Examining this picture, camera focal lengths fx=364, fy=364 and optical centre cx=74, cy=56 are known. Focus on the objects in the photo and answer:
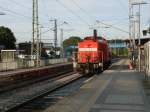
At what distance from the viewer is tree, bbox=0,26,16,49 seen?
106062 mm

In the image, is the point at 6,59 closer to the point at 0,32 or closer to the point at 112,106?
the point at 112,106

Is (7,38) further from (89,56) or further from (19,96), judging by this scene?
(19,96)

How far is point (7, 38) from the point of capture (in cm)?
10812

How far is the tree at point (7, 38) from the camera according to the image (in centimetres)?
10606

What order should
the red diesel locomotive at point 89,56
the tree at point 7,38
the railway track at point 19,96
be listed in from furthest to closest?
the tree at point 7,38, the red diesel locomotive at point 89,56, the railway track at point 19,96

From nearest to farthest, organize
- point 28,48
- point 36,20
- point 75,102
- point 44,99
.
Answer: point 75,102 → point 44,99 → point 36,20 → point 28,48


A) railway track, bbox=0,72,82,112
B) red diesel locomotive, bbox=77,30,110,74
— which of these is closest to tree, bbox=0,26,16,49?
red diesel locomotive, bbox=77,30,110,74

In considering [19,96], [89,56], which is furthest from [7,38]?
[19,96]

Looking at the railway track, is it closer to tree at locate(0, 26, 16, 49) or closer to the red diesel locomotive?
the red diesel locomotive

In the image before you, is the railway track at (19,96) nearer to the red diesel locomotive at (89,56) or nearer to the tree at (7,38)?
the red diesel locomotive at (89,56)

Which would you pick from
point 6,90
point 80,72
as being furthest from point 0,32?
point 6,90

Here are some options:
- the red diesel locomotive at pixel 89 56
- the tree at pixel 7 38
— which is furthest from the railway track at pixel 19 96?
the tree at pixel 7 38

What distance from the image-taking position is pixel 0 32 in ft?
350

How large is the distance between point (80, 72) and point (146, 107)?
892 inches
